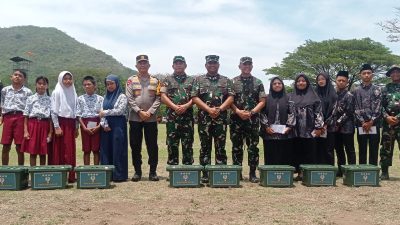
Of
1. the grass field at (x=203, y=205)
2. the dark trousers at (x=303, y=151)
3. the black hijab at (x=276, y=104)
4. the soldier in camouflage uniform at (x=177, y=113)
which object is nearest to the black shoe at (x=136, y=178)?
the grass field at (x=203, y=205)

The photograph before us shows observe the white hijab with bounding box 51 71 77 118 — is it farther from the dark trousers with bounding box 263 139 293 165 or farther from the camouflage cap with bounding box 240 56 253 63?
the dark trousers with bounding box 263 139 293 165

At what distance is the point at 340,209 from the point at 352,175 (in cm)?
181

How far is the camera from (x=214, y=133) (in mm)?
7598

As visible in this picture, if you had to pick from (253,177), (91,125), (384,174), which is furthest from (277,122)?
(91,125)

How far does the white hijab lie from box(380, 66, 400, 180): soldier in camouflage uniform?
18.7 feet

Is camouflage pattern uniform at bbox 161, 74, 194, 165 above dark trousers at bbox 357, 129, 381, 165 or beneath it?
above

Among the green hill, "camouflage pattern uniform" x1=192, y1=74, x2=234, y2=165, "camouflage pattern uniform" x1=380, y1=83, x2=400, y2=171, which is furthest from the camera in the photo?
the green hill

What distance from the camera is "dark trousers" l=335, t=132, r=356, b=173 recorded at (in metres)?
8.12

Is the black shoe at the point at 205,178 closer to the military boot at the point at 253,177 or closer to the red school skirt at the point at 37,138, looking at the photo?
the military boot at the point at 253,177

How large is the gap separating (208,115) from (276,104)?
125 centimetres

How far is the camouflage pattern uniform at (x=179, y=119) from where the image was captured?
7.64m

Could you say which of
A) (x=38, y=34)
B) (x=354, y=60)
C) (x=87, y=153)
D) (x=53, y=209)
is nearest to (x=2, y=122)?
(x=87, y=153)

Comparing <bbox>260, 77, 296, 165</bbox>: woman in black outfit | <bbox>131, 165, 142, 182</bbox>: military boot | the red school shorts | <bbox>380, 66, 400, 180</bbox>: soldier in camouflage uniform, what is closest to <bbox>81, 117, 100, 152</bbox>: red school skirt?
<bbox>131, 165, 142, 182</bbox>: military boot

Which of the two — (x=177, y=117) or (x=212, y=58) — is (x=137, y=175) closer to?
(x=177, y=117)
